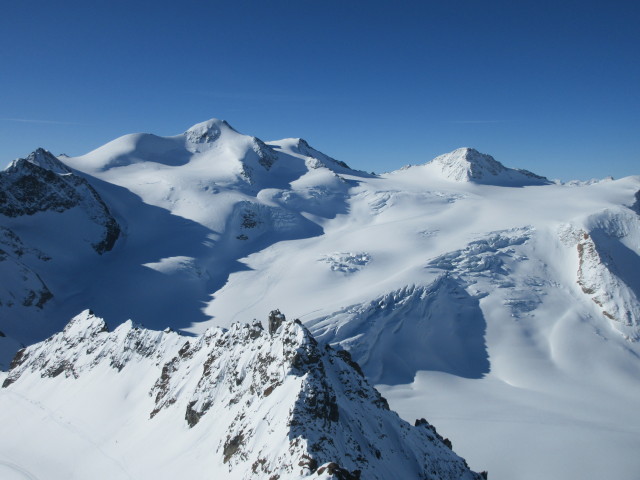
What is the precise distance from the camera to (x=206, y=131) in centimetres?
11925

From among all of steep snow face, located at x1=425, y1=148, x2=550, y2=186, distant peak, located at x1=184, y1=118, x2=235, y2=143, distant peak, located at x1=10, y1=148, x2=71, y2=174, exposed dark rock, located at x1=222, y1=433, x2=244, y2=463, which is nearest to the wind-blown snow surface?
distant peak, located at x1=10, y1=148, x2=71, y2=174

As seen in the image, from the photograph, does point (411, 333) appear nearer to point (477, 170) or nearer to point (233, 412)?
point (233, 412)

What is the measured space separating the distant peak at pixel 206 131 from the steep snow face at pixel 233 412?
93.2 m

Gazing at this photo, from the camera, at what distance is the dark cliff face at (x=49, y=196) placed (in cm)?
6731

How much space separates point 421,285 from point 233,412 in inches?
1574

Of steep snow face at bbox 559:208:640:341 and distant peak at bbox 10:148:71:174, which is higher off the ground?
distant peak at bbox 10:148:71:174

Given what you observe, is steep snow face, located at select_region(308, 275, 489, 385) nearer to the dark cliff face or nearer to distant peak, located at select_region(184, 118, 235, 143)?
the dark cliff face

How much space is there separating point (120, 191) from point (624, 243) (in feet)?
313

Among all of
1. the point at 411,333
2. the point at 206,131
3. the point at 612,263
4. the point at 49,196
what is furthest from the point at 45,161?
the point at 612,263

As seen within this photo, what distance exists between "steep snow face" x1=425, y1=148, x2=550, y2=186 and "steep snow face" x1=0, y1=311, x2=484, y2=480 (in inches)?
3570

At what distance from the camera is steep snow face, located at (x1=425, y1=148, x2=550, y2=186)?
4240 inches

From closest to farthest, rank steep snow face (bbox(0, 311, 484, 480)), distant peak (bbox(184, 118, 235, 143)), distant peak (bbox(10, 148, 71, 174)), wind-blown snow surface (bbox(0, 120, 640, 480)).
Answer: steep snow face (bbox(0, 311, 484, 480))
wind-blown snow surface (bbox(0, 120, 640, 480))
distant peak (bbox(10, 148, 71, 174))
distant peak (bbox(184, 118, 235, 143))

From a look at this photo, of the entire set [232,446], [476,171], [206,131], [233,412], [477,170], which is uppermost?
[206,131]

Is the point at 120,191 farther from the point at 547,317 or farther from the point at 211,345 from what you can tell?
the point at 547,317
